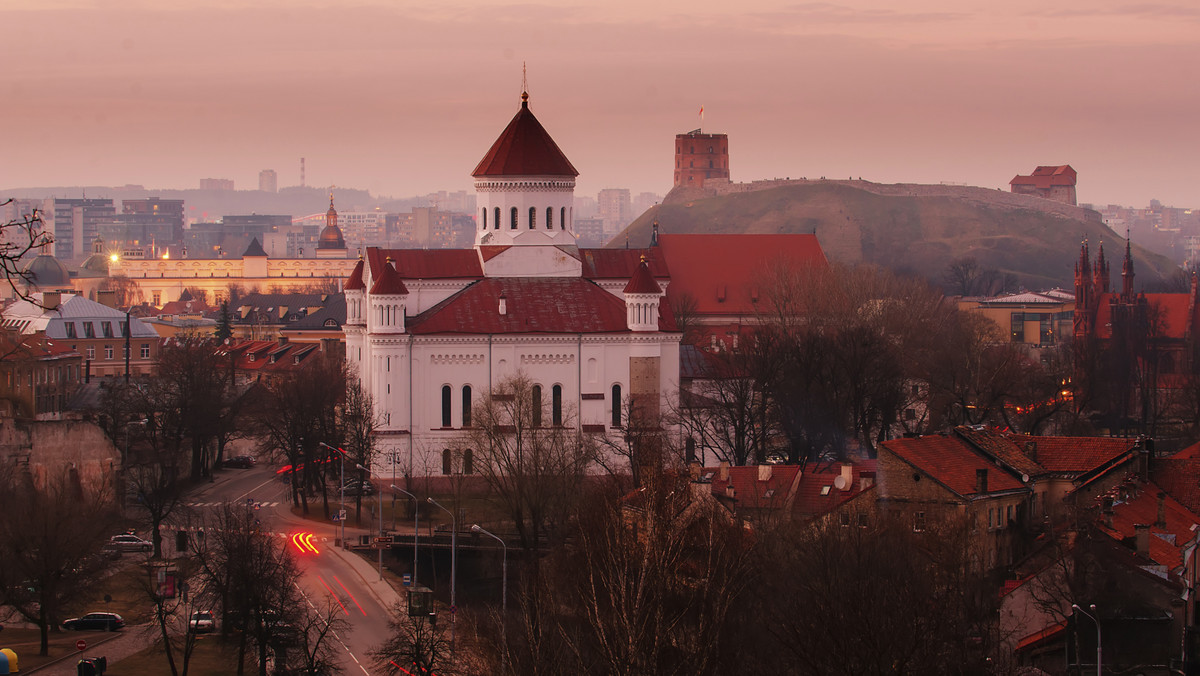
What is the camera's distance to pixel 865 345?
252ft

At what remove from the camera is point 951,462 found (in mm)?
53781

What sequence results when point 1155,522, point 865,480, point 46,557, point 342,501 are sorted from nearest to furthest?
point 1155,522
point 46,557
point 865,480
point 342,501

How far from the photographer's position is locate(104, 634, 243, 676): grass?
4856cm

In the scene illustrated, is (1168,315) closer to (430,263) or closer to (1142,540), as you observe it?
(430,263)

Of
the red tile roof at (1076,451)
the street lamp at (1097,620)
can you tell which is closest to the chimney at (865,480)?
the red tile roof at (1076,451)

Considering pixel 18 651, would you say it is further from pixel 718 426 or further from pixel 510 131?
pixel 510 131

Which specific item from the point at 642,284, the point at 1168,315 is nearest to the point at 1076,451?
the point at 642,284

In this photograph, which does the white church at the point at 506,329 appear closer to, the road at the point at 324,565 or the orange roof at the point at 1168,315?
the road at the point at 324,565

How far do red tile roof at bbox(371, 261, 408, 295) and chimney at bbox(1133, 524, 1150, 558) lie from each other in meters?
37.7

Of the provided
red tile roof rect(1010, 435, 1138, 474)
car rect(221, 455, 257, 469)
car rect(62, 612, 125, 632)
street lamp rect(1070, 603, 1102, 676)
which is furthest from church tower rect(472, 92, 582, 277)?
street lamp rect(1070, 603, 1102, 676)

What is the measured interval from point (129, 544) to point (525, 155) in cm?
2806

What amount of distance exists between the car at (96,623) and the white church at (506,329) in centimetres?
2143

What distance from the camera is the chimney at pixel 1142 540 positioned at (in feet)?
151

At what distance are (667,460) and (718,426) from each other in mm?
12940
